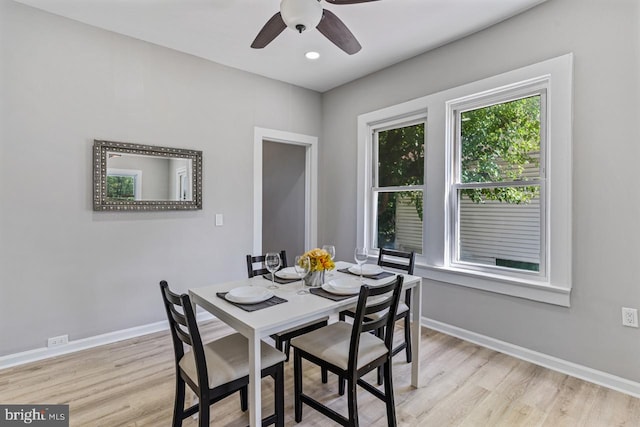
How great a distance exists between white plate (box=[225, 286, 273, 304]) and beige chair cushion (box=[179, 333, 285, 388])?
0.25 metres

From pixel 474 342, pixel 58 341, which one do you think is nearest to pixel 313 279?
pixel 474 342

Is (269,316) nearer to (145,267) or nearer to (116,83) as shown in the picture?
(145,267)

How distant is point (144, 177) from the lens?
3.00m

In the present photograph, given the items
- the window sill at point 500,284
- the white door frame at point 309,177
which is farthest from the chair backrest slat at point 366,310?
the white door frame at point 309,177

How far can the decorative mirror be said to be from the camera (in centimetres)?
277

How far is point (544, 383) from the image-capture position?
224 centimetres

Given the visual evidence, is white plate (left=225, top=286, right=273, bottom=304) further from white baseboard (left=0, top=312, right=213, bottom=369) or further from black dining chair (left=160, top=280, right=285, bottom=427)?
white baseboard (left=0, top=312, right=213, bottom=369)

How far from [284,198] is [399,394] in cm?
343

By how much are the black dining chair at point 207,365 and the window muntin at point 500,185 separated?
6.95ft

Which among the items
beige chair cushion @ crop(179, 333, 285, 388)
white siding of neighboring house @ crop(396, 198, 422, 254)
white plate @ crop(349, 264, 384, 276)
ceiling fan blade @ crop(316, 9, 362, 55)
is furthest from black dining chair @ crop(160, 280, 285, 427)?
white siding of neighboring house @ crop(396, 198, 422, 254)

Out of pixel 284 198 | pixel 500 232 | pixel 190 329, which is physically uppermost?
pixel 284 198

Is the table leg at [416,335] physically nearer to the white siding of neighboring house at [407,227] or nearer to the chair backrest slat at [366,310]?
the chair backrest slat at [366,310]

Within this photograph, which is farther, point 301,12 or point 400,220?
point 400,220

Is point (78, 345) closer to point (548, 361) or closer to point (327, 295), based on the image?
point (327, 295)
